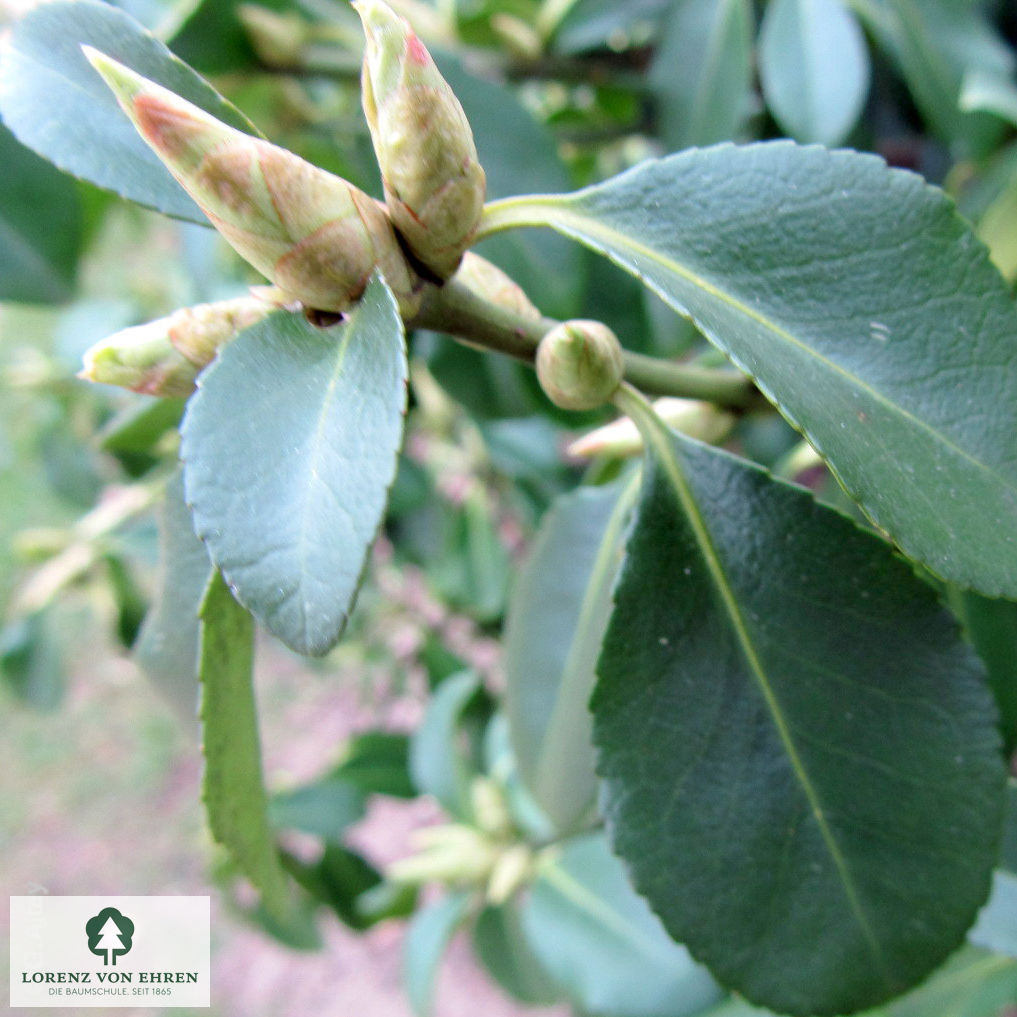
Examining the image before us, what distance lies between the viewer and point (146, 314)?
139cm

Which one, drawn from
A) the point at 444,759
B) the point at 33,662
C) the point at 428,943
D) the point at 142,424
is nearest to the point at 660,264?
the point at 142,424

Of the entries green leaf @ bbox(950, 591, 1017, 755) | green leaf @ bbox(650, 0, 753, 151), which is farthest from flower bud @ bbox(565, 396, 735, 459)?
green leaf @ bbox(650, 0, 753, 151)

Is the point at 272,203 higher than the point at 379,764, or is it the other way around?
the point at 272,203

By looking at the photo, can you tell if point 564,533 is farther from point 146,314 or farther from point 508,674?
point 146,314

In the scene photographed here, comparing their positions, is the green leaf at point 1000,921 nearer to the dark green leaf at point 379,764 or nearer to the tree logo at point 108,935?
the tree logo at point 108,935

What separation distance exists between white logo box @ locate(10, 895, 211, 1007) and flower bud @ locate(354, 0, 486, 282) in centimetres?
50

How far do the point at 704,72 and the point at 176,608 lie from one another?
64 cm

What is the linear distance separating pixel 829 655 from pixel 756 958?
142mm

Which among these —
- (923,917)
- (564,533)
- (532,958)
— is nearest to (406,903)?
(532,958)

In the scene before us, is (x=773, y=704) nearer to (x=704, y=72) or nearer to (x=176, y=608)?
(x=176, y=608)

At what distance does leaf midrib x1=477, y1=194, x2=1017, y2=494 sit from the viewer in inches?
14.0

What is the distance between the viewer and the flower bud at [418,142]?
0.31m

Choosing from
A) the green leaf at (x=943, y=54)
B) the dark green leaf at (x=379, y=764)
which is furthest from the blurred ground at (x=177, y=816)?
the green leaf at (x=943, y=54)

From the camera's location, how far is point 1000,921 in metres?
0.58
